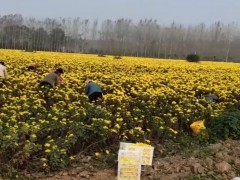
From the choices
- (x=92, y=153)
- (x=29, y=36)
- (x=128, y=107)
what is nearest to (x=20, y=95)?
(x=128, y=107)

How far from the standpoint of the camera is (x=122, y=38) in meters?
52.5

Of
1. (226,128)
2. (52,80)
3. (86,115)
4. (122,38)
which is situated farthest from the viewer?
(122,38)

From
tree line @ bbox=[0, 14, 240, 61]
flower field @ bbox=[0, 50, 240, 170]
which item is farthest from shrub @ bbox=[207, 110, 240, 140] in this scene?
tree line @ bbox=[0, 14, 240, 61]

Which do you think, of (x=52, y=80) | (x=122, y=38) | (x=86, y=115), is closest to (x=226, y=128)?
(x=86, y=115)

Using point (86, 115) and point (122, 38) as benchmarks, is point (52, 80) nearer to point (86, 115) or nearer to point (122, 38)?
point (86, 115)

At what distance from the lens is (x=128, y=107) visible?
8945 millimetres

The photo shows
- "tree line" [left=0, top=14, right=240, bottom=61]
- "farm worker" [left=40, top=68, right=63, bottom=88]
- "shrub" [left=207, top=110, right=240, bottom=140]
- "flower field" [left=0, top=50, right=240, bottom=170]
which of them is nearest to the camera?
"flower field" [left=0, top=50, right=240, bottom=170]

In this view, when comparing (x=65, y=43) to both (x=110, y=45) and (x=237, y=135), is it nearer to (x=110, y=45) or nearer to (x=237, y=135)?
(x=110, y=45)

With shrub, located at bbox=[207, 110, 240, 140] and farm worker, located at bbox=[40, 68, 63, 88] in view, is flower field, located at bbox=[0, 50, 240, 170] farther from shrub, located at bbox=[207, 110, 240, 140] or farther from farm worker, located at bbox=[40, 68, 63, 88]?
shrub, located at bbox=[207, 110, 240, 140]

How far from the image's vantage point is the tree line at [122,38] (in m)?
48.0

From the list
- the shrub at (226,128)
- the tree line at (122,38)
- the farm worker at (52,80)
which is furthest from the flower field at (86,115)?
the tree line at (122,38)

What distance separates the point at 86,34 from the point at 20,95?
4696 centimetres

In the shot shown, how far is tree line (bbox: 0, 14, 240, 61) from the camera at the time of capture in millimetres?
47969

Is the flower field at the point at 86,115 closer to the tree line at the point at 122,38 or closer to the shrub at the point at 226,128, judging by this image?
the shrub at the point at 226,128
